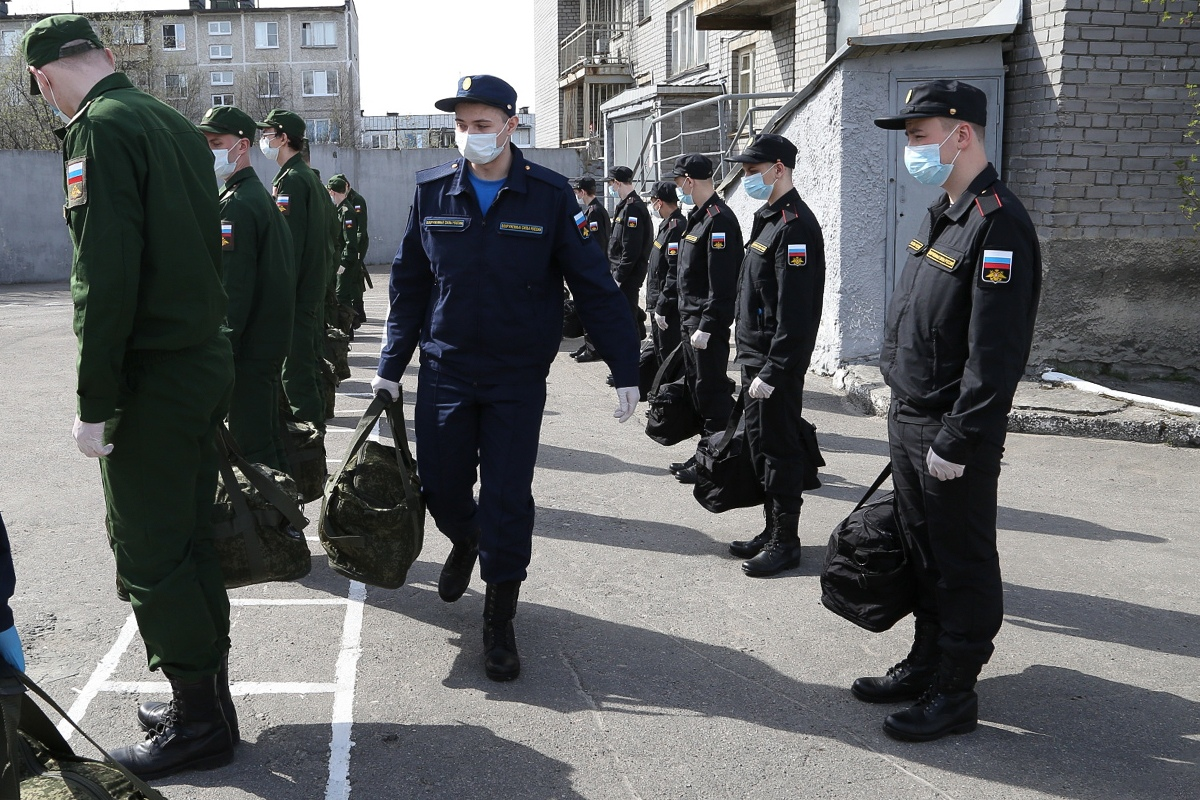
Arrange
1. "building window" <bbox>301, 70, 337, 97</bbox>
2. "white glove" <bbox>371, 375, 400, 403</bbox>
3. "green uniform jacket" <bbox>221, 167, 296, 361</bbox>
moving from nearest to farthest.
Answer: "white glove" <bbox>371, 375, 400, 403</bbox>, "green uniform jacket" <bbox>221, 167, 296, 361</bbox>, "building window" <bbox>301, 70, 337, 97</bbox>

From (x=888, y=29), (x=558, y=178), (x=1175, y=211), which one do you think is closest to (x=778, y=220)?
(x=558, y=178)

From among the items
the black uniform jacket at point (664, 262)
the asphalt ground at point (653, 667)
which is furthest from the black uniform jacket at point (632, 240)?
the asphalt ground at point (653, 667)

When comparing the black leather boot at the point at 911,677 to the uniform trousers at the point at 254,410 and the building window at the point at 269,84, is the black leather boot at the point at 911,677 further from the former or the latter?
the building window at the point at 269,84

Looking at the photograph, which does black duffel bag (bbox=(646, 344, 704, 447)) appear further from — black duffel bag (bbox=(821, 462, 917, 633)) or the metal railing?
the metal railing

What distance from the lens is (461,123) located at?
4098 millimetres

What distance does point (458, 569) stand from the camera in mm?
4578

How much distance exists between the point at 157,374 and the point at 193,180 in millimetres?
602

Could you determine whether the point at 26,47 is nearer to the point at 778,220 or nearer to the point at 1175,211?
the point at 778,220

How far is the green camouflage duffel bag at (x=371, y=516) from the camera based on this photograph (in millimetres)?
4039

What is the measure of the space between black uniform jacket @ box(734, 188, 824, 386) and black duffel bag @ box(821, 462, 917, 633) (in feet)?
4.76

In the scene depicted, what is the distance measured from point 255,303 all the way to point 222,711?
7.95 ft

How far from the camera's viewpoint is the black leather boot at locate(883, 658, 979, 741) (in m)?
3.61

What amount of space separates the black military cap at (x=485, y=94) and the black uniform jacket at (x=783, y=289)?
1.71 metres

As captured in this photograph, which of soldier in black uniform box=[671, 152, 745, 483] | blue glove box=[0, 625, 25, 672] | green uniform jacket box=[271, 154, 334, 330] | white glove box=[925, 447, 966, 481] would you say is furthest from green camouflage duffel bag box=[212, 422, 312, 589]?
soldier in black uniform box=[671, 152, 745, 483]
